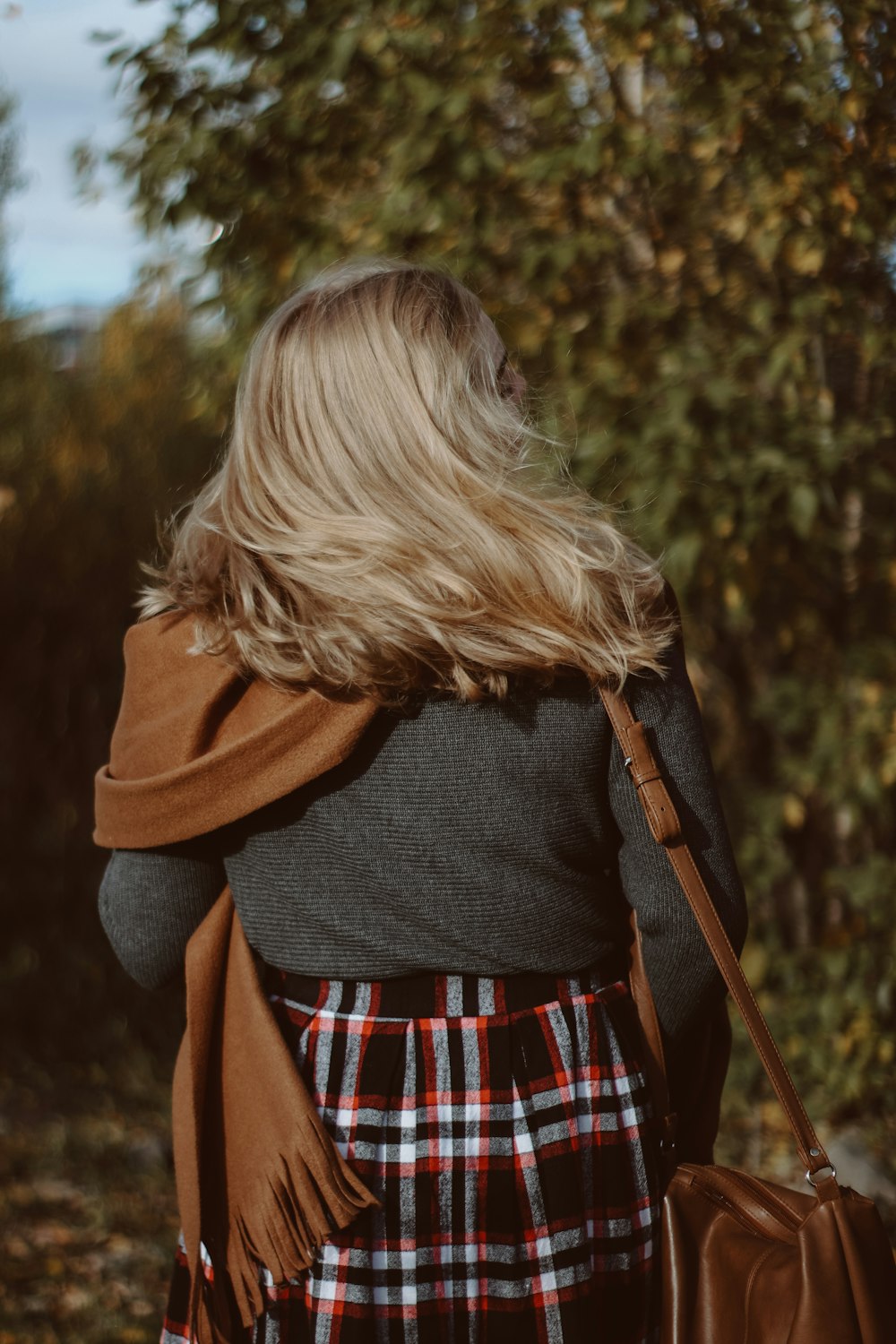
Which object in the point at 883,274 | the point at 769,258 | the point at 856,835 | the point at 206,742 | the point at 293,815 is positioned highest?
the point at 206,742

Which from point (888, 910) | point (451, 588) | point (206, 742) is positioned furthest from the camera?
point (888, 910)

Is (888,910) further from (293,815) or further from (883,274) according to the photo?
(293,815)

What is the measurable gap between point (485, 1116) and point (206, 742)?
571 mm

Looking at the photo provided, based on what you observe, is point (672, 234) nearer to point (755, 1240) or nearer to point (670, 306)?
point (670, 306)

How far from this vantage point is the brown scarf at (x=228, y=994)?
1.49 metres

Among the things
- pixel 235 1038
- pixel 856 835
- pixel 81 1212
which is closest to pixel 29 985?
pixel 81 1212

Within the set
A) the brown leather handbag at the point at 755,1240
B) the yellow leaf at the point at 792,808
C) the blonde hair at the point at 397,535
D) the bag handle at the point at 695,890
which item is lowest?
the yellow leaf at the point at 792,808

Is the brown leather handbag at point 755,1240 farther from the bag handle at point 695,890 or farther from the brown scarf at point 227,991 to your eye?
the brown scarf at point 227,991

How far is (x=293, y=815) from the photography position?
5.10 feet

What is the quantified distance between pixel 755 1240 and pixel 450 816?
0.60 meters

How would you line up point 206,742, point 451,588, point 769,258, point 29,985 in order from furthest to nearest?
point 29,985, point 769,258, point 206,742, point 451,588

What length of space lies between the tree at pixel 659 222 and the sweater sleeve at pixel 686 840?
1.55 metres

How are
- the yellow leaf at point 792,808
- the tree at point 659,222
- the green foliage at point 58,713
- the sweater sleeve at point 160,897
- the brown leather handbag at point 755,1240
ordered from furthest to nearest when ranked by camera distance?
the green foliage at point 58,713 < the yellow leaf at point 792,808 < the tree at point 659,222 < the sweater sleeve at point 160,897 < the brown leather handbag at point 755,1240

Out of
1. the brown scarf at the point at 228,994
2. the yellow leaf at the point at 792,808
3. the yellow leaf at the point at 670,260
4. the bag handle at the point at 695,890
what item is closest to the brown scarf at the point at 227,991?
the brown scarf at the point at 228,994
